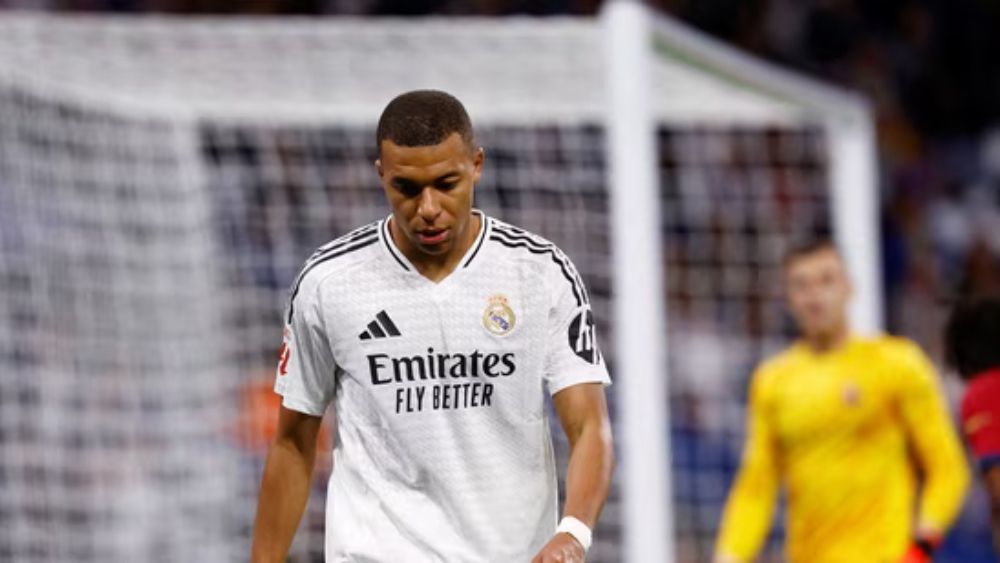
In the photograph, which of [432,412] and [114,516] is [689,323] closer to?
[114,516]

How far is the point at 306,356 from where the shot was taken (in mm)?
3836

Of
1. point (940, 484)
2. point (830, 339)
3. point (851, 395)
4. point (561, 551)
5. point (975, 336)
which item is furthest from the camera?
point (830, 339)

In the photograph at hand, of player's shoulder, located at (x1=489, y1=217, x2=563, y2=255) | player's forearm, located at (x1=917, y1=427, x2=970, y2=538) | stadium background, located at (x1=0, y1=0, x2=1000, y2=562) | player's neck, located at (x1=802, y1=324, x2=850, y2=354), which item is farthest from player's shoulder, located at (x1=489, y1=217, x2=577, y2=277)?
stadium background, located at (x1=0, y1=0, x2=1000, y2=562)

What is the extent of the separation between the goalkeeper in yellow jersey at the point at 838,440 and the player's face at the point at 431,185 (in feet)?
10.5

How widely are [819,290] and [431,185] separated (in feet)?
11.0

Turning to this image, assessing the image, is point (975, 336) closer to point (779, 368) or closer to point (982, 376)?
point (982, 376)

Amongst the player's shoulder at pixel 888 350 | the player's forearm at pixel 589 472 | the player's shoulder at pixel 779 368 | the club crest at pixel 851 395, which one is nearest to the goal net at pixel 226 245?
the player's shoulder at pixel 779 368

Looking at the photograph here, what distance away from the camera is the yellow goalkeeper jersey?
21.4 feet

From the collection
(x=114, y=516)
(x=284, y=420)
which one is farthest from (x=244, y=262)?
(x=284, y=420)

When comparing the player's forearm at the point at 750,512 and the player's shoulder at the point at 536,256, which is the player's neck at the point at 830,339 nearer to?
the player's forearm at the point at 750,512

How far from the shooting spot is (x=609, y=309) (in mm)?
8594

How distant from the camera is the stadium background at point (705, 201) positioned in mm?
8727

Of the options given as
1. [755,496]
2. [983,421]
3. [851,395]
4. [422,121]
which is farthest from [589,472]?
[755,496]

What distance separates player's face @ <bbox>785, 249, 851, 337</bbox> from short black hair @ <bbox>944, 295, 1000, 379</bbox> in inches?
64.8
